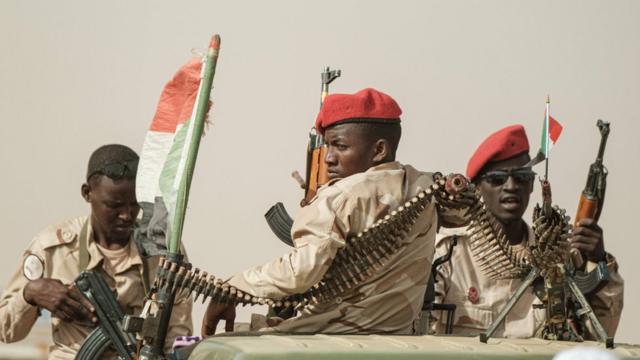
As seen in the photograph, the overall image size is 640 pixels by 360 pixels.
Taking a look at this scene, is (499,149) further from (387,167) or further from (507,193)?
(387,167)

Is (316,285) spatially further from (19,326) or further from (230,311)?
(19,326)

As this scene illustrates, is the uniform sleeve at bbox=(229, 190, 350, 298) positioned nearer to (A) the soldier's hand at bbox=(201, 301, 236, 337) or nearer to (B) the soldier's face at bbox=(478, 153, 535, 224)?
(A) the soldier's hand at bbox=(201, 301, 236, 337)

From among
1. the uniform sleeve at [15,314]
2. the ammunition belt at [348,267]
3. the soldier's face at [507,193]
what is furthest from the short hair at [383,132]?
the uniform sleeve at [15,314]

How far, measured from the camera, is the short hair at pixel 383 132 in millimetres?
5391

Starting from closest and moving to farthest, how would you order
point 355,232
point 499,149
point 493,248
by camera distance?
point 355,232 < point 493,248 < point 499,149

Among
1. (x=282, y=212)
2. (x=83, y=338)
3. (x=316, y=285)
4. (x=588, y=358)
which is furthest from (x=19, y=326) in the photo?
(x=588, y=358)

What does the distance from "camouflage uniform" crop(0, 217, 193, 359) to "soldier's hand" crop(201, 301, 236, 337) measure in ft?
4.33

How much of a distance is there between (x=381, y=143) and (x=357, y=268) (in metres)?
0.61

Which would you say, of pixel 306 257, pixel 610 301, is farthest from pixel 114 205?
pixel 610 301

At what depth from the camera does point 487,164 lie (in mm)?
7309

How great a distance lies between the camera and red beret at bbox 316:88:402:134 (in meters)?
5.38

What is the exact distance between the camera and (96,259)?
6.66 metres

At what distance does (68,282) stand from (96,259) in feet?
0.72

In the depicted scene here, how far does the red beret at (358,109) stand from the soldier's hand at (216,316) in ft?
3.13
